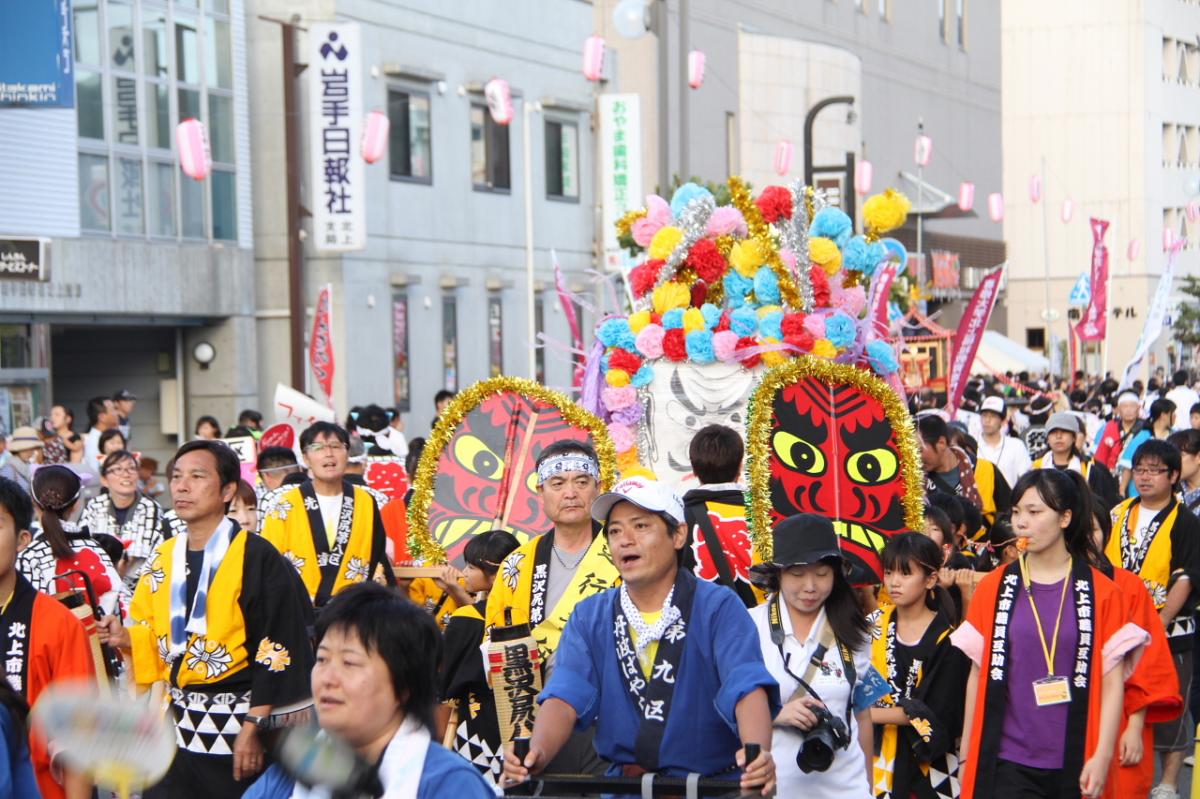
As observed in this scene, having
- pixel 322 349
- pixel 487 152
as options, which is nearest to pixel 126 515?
pixel 322 349

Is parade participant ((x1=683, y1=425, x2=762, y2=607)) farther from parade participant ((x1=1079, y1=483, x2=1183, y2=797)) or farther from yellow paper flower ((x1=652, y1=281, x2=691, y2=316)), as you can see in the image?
yellow paper flower ((x1=652, y1=281, x2=691, y2=316))

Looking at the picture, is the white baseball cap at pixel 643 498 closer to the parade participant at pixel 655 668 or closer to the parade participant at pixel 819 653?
the parade participant at pixel 655 668

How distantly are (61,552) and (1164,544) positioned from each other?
502cm

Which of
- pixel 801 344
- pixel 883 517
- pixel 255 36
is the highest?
pixel 255 36

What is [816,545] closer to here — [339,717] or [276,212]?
[339,717]

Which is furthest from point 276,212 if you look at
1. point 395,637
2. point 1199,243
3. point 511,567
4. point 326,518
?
point 1199,243

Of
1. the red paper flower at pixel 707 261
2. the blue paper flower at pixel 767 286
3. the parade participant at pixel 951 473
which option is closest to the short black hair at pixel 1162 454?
the parade participant at pixel 951 473

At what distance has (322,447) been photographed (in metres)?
8.66

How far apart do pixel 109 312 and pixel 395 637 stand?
20064mm

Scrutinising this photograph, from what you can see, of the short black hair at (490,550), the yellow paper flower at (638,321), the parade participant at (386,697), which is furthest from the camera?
the yellow paper flower at (638,321)

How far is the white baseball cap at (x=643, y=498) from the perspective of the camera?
5004 mm

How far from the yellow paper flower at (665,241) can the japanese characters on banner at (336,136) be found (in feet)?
41.9

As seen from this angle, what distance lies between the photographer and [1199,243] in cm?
7081

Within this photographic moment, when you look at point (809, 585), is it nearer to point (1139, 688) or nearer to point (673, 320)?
point (1139, 688)
